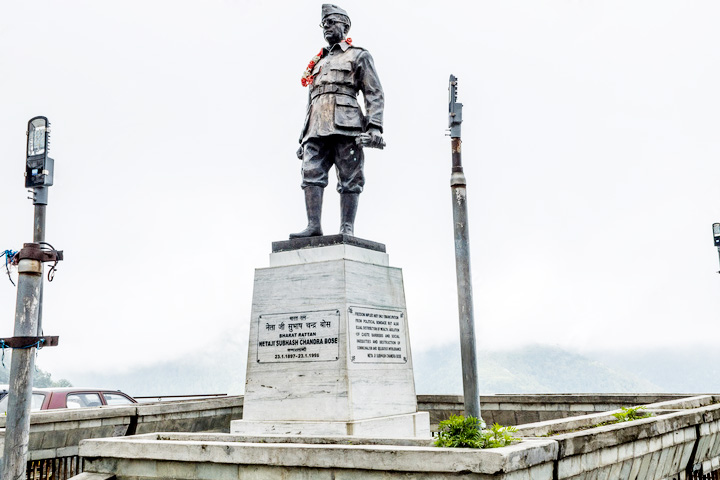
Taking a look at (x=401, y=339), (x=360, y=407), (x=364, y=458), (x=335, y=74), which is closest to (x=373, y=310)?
(x=401, y=339)

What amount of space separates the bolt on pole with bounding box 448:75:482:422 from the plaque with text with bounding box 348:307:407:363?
186cm

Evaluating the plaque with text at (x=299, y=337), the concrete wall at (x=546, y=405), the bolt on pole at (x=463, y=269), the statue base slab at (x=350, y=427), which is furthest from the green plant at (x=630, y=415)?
the concrete wall at (x=546, y=405)

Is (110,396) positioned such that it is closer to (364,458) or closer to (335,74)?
(335,74)

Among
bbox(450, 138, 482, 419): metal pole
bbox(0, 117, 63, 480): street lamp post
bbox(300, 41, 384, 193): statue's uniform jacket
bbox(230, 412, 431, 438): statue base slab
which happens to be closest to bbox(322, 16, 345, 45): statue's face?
bbox(300, 41, 384, 193): statue's uniform jacket

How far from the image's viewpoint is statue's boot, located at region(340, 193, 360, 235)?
9188mm

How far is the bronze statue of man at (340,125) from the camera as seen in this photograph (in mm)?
9250

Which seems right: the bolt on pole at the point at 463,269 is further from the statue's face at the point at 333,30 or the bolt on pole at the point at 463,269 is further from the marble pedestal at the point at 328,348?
the statue's face at the point at 333,30

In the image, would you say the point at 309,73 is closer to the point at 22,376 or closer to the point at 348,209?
the point at 348,209

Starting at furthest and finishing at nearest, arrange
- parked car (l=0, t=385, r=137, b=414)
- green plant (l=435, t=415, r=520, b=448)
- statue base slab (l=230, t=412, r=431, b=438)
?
parked car (l=0, t=385, r=137, b=414), statue base slab (l=230, t=412, r=431, b=438), green plant (l=435, t=415, r=520, b=448)

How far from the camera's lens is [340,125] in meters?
9.21

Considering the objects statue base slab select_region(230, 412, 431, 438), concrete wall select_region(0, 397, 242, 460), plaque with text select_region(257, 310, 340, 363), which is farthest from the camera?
concrete wall select_region(0, 397, 242, 460)

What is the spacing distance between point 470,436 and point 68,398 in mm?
7612

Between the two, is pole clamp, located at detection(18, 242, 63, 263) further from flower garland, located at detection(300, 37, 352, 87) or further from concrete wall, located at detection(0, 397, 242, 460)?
flower garland, located at detection(300, 37, 352, 87)

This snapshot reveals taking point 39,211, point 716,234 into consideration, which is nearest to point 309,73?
point 39,211
